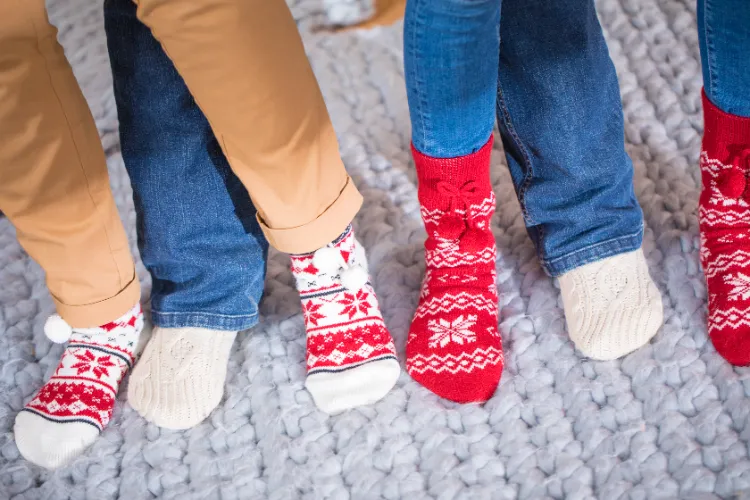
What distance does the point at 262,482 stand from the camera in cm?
81

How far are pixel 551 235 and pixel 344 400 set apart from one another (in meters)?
0.31

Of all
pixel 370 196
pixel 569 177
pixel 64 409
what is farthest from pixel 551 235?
pixel 64 409

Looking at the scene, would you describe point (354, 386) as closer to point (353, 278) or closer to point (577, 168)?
point (353, 278)

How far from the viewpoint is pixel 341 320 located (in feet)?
2.86

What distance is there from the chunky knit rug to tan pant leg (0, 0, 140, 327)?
19 centimetres

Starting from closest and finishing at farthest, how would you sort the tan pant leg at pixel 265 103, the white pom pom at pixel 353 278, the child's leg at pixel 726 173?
1. the tan pant leg at pixel 265 103
2. the child's leg at pixel 726 173
3. the white pom pom at pixel 353 278

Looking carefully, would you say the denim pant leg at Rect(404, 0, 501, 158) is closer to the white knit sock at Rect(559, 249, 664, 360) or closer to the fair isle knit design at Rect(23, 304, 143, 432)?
the white knit sock at Rect(559, 249, 664, 360)

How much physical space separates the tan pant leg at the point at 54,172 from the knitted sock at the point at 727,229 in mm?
657

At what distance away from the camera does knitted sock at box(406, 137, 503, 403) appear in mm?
815

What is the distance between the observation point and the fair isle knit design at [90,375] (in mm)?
867

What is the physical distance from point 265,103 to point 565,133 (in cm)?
33

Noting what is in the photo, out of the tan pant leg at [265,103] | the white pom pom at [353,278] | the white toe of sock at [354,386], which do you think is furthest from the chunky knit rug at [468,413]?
the tan pant leg at [265,103]

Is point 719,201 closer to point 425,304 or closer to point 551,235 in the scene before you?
point 551,235

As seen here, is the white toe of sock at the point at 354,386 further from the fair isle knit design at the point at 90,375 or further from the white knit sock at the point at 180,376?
the fair isle knit design at the point at 90,375
